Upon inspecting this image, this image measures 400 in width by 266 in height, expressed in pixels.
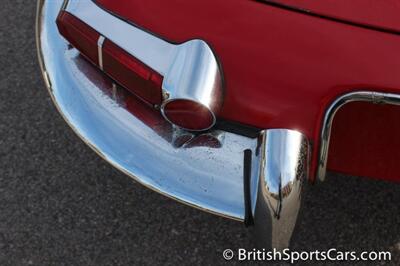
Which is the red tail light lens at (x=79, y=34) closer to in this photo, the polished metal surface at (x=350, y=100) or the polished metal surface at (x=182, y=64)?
the polished metal surface at (x=182, y=64)

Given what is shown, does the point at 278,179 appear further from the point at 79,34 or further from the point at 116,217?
the point at 116,217

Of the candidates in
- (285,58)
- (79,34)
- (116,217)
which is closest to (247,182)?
(285,58)

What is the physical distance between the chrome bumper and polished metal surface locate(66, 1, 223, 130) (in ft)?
0.48

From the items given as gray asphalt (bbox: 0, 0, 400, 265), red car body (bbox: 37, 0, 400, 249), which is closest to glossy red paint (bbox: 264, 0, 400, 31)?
red car body (bbox: 37, 0, 400, 249)

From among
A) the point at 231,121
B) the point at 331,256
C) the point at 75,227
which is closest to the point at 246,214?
the point at 231,121

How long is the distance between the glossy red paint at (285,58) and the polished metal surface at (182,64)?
3 centimetres

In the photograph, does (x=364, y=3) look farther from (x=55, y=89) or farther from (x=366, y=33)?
(x=55, y=89)

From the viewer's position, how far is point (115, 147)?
1638mm

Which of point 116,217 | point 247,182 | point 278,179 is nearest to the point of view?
point 278,179

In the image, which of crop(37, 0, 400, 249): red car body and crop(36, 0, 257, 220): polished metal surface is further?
crop(36, 0, 257, 220): polished metal surface

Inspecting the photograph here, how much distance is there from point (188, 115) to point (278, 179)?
0.28m

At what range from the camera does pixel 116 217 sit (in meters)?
2.19

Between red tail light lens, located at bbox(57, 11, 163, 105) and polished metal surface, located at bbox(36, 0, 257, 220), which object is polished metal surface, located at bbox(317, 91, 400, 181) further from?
red tail light lens, located at bbox(57, 11, 163, 105)

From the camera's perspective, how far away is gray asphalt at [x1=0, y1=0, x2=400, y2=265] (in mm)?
2090
